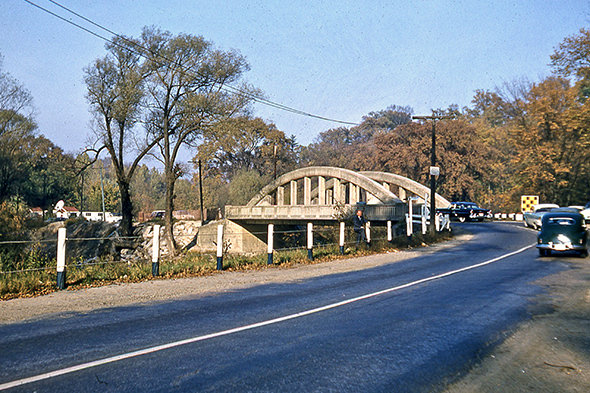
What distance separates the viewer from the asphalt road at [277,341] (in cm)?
477

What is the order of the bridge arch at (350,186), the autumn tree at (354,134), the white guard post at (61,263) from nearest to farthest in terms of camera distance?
1. the white guard post at (61,263)
2. the bridge arch at (350,186)
3. the autumn tree at (354,134)

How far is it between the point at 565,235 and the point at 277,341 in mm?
16390

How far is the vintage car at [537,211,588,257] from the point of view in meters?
18.7

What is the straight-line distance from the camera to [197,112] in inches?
1533

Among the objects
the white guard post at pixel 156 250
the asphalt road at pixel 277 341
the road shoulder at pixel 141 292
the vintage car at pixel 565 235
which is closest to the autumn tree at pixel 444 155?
the vintage car at pixel 565 235

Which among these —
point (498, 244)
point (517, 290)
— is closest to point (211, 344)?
point (517, 290)

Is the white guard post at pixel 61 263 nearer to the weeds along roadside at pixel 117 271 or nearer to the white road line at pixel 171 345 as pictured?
the weeds along roadside at pixel 117 271

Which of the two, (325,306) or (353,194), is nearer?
(325,306)

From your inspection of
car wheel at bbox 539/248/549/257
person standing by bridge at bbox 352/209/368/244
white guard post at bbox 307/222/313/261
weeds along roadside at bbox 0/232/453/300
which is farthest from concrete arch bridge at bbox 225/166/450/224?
weeds along roadside at bbox 0/232/453/300

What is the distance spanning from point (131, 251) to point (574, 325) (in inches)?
1738

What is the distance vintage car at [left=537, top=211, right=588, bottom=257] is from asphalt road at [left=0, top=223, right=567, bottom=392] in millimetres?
9151

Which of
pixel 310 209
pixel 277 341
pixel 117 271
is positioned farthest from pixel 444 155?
pixel 277 341

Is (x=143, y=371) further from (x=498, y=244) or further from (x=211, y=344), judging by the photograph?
(x=498, y=244)

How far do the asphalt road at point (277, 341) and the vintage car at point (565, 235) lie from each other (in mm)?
9151
